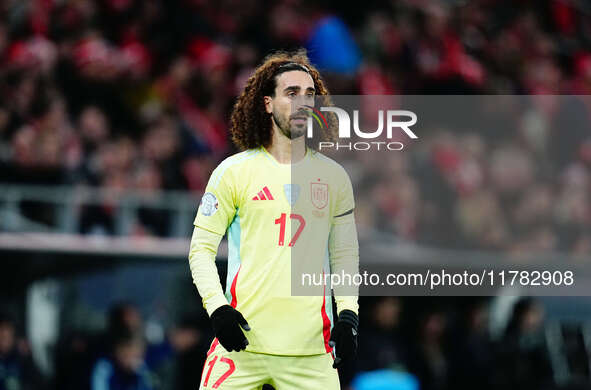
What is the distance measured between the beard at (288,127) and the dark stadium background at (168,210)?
3896mm

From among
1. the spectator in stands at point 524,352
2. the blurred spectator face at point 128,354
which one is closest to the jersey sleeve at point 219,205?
the blurred spectator face at point 128,354

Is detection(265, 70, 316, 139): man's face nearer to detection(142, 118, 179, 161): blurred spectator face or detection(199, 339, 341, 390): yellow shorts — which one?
detection(199, 339, 341, 390): yellow shorts

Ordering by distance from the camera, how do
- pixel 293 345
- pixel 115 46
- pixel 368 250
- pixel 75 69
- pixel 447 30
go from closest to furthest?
1. pixel 293 345
2. pixel 368 250
3. pixel 75 69
4. pixel 115 46
5. pixel 447 30

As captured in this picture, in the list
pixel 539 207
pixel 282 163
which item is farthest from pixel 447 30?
pixel 282 163

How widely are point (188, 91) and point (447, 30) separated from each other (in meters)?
4.23

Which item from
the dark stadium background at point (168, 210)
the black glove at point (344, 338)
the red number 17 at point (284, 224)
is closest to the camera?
the black glove at point (344, 338)

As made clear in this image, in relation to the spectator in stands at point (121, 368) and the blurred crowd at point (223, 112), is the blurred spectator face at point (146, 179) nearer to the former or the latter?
the blurred crowd at point (223, 112)

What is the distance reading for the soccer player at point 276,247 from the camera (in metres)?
4.52

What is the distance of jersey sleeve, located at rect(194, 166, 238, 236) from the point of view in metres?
4.61

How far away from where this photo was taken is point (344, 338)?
4.48 m

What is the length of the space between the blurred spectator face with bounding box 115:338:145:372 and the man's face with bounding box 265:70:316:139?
4.20m

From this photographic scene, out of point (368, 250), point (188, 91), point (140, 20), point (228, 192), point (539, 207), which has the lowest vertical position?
point (228, 192)

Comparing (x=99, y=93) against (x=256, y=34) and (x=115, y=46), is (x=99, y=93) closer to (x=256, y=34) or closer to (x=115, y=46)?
(x=115, y=46)

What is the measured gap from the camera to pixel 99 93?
10.5 meters
